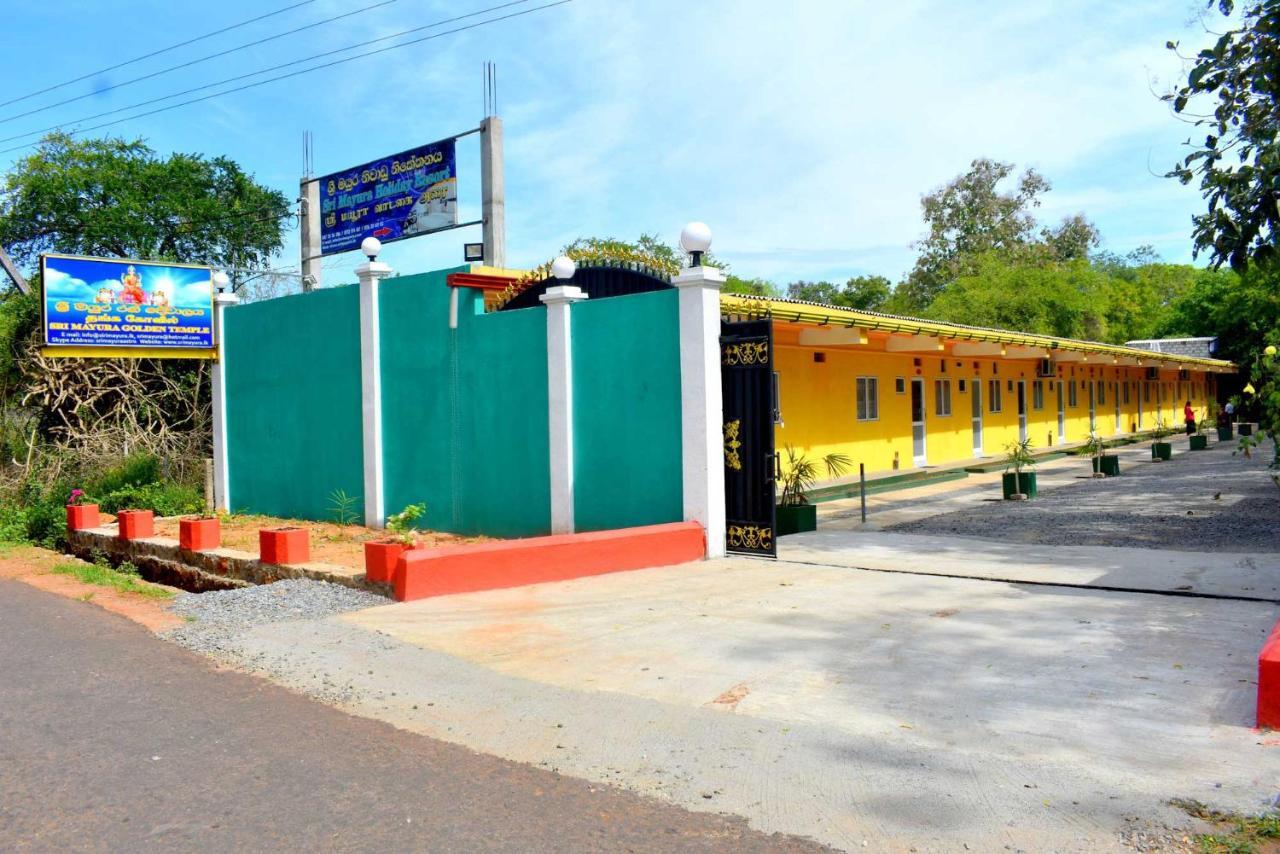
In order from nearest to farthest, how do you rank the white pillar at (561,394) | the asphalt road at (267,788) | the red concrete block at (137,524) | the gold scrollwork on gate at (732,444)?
the asphalt road at (267,788), the gold scrollwork on gate at (732,444), the white pillar at (561,394), the red concrete block at (137,524)

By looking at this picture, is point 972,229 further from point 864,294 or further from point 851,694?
point 851,694

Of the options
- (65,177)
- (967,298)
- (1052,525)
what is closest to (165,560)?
(1052,525)

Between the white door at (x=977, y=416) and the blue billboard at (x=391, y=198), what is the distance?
43.4ft

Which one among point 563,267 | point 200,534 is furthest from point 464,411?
point 200,534

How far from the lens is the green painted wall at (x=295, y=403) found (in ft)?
47.7

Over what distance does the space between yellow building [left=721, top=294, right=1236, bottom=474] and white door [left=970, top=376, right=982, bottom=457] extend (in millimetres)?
29

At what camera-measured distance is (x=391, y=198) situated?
837 inches

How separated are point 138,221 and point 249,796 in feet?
112

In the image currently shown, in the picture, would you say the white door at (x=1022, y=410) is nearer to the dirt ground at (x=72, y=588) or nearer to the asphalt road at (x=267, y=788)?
the dirt ground at (x=72, y=588)

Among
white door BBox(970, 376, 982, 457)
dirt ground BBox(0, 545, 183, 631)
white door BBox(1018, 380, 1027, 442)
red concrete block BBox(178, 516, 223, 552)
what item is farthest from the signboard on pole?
white door BBox(1018, 380, 1027, 442)

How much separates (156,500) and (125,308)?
3.34 m

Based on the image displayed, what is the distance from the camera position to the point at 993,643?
6.55 metres

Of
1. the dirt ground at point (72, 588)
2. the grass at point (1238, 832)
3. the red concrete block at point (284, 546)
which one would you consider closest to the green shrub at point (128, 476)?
the dirt ground at point (72, 588)

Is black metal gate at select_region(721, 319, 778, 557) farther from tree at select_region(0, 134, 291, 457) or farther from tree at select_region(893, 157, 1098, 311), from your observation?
tree at select_region(893, 157, 1098, 311)
